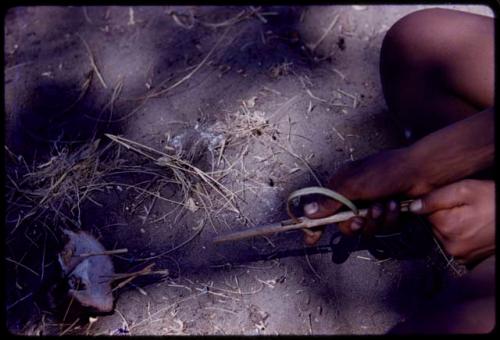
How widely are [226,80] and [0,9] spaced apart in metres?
0.92

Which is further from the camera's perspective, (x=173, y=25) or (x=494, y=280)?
(x=173, y=25)

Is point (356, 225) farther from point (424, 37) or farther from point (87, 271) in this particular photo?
point (87, 271)

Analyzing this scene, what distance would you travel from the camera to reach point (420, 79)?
151cm

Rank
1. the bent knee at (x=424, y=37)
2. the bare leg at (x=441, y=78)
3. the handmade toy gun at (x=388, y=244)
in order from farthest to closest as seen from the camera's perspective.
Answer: the handmade toy gun at (x=388, y=244), the bent knee at (x=424, y=37), the bare leg at (x=441, y=78)

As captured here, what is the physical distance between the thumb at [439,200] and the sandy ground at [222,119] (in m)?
0.35

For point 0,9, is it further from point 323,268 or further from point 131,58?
point 323,268

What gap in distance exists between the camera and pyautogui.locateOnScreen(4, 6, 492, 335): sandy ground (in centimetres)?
147

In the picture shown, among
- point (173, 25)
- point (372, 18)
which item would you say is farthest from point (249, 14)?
point (372, 18)

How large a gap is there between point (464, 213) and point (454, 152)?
0.16 m

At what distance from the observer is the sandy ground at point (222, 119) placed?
1467mm

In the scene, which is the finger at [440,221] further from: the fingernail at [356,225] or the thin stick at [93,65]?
the thin stick at [93,65]

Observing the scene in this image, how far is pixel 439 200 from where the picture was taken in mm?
1219

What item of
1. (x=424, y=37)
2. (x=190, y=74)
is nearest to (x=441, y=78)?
(x=424, y=37)

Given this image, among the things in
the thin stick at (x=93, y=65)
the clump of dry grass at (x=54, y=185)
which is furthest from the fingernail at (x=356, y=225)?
the thin stick at (x=93, y=65)
